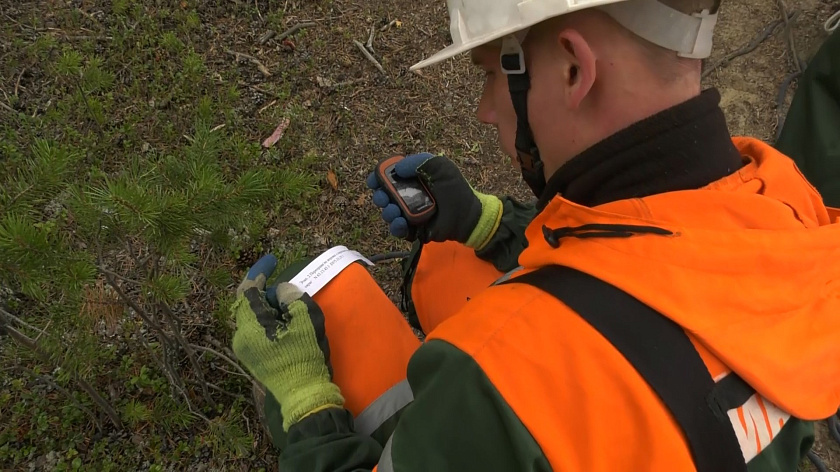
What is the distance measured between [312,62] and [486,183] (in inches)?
48.6

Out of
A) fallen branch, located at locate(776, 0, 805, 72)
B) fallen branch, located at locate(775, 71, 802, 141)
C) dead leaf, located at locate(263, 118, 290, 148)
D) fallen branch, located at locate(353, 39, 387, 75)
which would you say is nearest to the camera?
dead leaf, located at locate(263, 118, 290, 148)

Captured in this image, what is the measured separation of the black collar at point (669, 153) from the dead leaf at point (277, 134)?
2042 mm

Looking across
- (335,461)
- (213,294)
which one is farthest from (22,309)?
(335,461)

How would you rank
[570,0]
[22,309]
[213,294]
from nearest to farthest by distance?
[570,0] → [22,309] → [213,294]

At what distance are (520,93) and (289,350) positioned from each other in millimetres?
973

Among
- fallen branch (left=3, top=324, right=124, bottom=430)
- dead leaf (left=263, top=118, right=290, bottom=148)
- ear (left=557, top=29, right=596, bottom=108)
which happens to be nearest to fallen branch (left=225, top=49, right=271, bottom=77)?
dead leaf (left=263, top=118, right=290, bottom=148)

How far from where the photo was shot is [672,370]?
0.99 metres

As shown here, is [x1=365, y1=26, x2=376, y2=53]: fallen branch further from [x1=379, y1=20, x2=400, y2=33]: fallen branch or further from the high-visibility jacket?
the high-visibility jacket

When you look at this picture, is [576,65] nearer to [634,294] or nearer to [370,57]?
[634,294]

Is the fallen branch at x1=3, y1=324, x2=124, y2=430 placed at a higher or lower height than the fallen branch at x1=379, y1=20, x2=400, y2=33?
lower

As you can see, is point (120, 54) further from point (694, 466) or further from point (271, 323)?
point (694, 466)

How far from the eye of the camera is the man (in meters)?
1.00

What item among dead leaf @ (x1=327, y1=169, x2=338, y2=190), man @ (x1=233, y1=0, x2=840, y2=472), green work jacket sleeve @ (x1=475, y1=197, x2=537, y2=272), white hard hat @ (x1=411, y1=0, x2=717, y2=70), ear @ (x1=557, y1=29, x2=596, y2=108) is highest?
white hard hat @ (x1=411, y1=0, x2=717, y2=70)

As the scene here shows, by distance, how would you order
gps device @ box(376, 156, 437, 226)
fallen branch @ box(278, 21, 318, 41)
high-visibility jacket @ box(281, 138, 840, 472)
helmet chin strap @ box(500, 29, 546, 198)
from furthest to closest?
fallen branch @ box(278, 21, 318, 41), gps device @ box(376, 156, 437, 226), helmet chin strap @ box(500, 29, 546, 198), high-visibility jacket @ box(281, 138, 840, 472)
